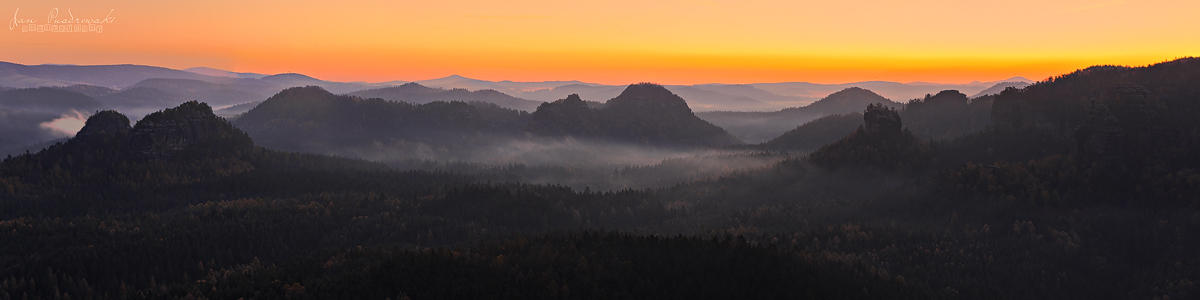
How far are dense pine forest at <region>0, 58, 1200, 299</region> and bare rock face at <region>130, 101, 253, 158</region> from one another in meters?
A: 0.44

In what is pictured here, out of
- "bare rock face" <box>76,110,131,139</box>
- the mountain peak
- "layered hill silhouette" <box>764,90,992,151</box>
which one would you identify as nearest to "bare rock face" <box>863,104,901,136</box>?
"layered hill silhouette" <box>764,90,992,151</box>

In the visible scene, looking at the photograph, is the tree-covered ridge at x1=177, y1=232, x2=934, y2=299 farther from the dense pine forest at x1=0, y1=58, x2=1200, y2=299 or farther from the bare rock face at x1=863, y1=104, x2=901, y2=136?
the bare rock face at x1=863, y1=104, x2=901, y2=136

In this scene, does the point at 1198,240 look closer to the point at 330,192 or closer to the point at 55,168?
the point at 330,192

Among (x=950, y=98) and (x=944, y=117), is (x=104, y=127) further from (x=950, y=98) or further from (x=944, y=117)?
(x=950, y=98)

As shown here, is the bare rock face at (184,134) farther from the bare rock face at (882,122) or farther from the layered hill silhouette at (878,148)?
the bare rock face at (882,122)

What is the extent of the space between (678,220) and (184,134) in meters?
105

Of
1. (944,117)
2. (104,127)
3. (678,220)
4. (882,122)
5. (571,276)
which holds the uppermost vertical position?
(944,117)

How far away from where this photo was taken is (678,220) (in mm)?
93062

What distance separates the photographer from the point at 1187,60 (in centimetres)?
8969

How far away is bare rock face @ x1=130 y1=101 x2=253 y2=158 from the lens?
115m

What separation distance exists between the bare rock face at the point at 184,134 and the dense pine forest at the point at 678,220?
443 mm

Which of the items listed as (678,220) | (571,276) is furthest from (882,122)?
Answer: (571,276)

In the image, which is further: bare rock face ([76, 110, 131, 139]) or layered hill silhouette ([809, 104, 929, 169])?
bare rock face ([76, 110, 131, 139])

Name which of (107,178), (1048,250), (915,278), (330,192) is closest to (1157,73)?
(1048,250)
